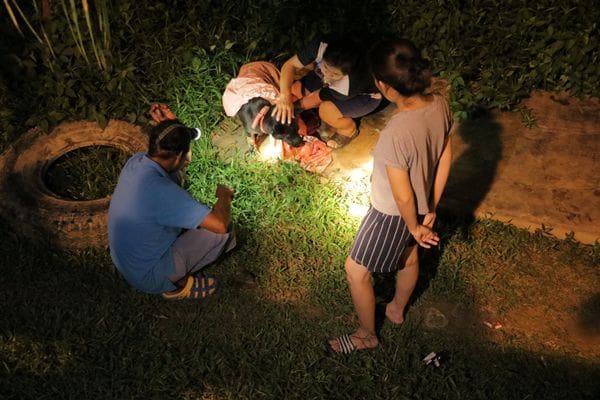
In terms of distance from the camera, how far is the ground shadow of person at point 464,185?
4.05 meters

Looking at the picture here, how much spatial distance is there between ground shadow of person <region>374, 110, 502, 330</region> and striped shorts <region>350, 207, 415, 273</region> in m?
Answer: 0.92

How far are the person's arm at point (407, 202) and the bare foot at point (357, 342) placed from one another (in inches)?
38.9

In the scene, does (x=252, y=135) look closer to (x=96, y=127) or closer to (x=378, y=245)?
(x=96, y=127)

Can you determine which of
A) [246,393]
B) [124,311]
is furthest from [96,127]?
[246,393]

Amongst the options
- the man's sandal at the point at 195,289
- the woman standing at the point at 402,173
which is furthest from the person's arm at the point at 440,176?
the man's sandal at the point at 195,289

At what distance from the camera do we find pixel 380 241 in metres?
2.98

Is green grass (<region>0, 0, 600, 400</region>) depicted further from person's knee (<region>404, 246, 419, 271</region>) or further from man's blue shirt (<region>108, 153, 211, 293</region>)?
person's knee (<region>404, 246, 419, 271</region>)

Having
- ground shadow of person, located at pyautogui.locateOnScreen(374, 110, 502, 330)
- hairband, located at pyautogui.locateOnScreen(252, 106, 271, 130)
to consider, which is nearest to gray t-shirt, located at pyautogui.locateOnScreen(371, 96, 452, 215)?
ground shadow of person, located at pyautogui.locateOnScreen(374, 110, 502, 330)

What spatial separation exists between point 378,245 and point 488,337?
138 cm

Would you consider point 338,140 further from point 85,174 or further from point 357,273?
point 85,174

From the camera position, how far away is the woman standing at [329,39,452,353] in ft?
8.14

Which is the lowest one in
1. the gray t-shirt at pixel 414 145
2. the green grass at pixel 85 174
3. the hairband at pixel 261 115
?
the green grass at pixel 85 174

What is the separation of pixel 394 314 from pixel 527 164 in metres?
2.17

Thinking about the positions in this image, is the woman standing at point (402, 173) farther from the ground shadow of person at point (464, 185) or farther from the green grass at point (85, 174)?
the green grass at point (85, 174)
